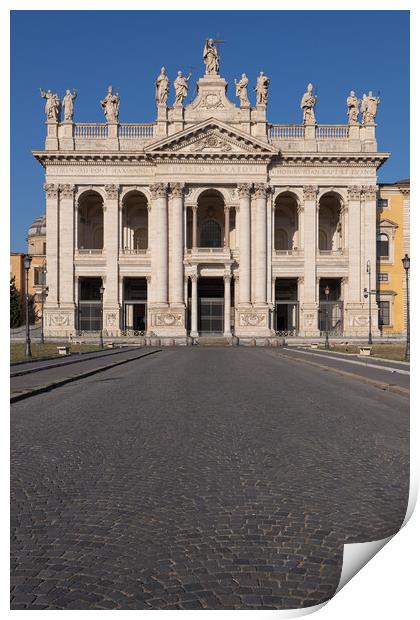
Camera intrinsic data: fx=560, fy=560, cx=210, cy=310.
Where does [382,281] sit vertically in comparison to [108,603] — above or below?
above

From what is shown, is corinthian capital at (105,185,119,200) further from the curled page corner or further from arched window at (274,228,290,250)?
the curled page corner

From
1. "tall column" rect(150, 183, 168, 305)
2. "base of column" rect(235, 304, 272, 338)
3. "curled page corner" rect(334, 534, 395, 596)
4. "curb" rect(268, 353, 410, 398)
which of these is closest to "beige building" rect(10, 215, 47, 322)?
"tall column" rect(150, 183, 168, 305)

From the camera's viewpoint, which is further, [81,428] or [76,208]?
[76,208]

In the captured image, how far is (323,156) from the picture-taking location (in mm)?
49062

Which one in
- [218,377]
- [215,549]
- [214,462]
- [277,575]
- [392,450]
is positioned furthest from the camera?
[218,377]

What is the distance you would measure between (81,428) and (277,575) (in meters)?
5.85

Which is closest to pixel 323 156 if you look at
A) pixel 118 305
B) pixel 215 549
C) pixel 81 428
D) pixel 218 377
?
pixel 118 305

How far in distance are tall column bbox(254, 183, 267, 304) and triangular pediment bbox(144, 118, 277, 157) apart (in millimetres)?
3218

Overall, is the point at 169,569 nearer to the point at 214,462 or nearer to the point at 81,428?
the point at 214,462

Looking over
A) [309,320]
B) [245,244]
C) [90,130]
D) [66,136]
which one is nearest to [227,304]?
[245,244]

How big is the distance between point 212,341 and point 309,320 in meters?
9.18

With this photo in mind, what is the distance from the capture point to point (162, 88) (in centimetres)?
4884

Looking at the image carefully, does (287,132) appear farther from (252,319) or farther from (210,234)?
(252,319)

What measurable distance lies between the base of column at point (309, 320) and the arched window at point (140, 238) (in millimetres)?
16436
